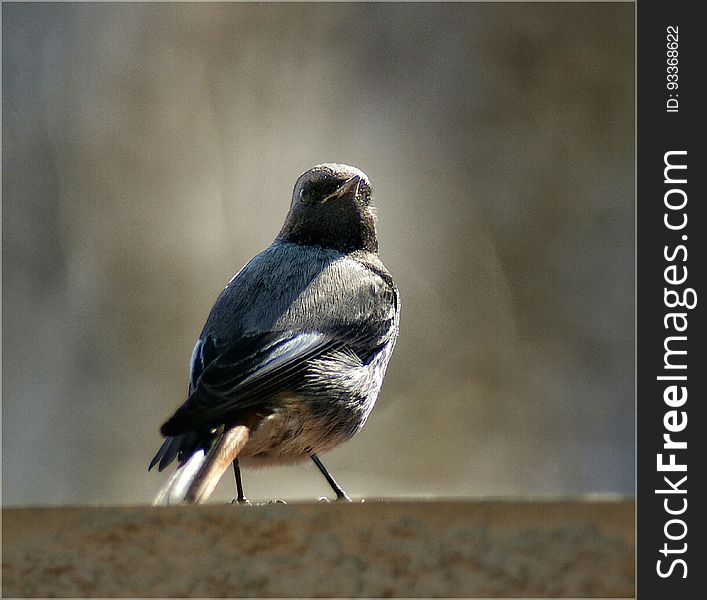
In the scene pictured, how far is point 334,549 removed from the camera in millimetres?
1624

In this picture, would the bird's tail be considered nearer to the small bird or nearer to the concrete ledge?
the small bird

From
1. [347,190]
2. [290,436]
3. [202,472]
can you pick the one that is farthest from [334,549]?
[347,190]

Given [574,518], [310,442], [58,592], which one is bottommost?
[310,442]

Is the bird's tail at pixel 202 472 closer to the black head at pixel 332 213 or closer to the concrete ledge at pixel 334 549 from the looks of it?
the concrete ledge at pixel 334 549

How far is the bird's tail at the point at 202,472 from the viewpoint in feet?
7.74

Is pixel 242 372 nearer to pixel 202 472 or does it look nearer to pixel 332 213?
pixel 202 472

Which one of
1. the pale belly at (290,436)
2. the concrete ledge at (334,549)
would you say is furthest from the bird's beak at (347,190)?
the concrete ledge at (334,549)

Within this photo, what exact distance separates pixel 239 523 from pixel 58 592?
35 cm

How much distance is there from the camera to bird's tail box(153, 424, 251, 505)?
2.36 m

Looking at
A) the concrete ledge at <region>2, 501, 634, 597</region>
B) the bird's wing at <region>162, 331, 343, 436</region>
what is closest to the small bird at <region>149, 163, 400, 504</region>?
the bird's wing at <region>162, 331, 343, 436</region>
